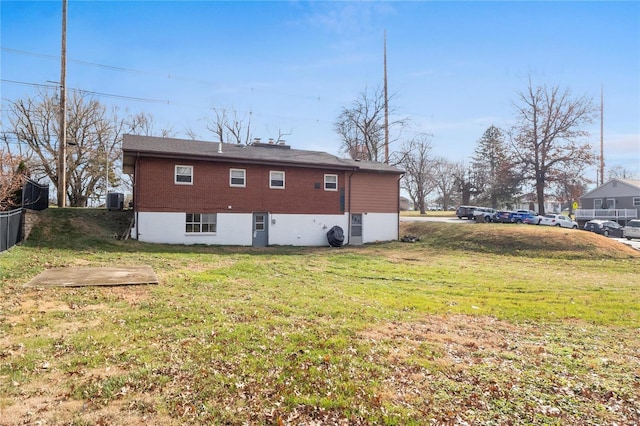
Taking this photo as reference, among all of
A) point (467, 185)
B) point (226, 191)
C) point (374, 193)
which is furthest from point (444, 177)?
point (226, 191)

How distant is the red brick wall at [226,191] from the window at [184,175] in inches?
6.7

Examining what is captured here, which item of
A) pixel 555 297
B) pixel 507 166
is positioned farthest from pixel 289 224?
pixel 507 166

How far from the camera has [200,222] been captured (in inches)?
776

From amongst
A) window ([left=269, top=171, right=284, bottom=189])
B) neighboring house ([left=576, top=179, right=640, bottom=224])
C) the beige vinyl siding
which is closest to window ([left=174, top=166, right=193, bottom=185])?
window ([left=269, top=171, right=284, bottom=189])

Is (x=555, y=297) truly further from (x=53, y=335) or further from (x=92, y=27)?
(x=92, y=27)

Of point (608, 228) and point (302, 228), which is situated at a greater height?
point (302, 228)

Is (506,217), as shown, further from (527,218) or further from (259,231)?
(259,231)

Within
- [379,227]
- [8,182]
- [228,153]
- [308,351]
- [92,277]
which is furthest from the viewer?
[379,227]

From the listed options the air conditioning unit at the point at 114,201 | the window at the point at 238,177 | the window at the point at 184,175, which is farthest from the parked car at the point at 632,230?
the air conditioning unit at the point at 114,201

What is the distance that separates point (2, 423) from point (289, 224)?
61.3ft

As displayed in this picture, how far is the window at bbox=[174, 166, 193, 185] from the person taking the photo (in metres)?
19.2

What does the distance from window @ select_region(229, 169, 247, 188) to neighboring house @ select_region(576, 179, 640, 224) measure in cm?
4467

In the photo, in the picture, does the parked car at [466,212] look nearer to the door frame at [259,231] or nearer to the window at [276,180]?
the window at [276,180]

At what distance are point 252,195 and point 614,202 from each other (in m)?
50.0
